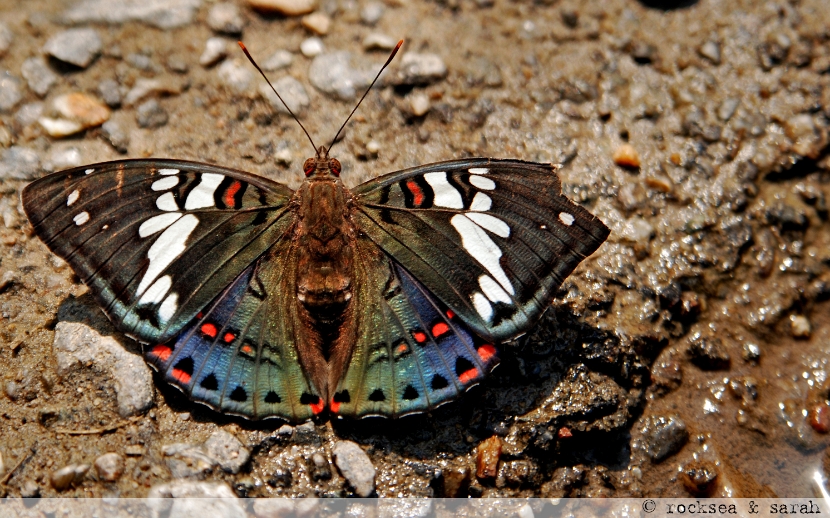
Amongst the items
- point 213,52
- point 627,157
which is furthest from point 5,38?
point 627,157

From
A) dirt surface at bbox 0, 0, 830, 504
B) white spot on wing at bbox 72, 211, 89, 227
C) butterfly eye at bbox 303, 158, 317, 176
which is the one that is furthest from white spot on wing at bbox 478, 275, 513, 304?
white spot on wing at bbox 72, 211, 89, 227

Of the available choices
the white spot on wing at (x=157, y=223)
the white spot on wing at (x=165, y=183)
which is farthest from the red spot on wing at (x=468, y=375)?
the white spot on wing at (x=165, y=183)

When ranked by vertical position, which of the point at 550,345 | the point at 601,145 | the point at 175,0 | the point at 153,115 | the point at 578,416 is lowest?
the point at 578,416

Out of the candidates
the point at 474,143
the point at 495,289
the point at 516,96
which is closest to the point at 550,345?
the point at 495,289

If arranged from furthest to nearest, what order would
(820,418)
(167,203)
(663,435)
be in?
(820,418), (663,435), (167,203)

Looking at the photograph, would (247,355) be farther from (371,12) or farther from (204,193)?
(371,12)

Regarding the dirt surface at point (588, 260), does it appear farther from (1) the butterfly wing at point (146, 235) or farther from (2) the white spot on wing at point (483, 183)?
(2) the white spot on wing at point (483, 183)

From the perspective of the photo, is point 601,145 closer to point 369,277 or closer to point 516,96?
point 516,96
